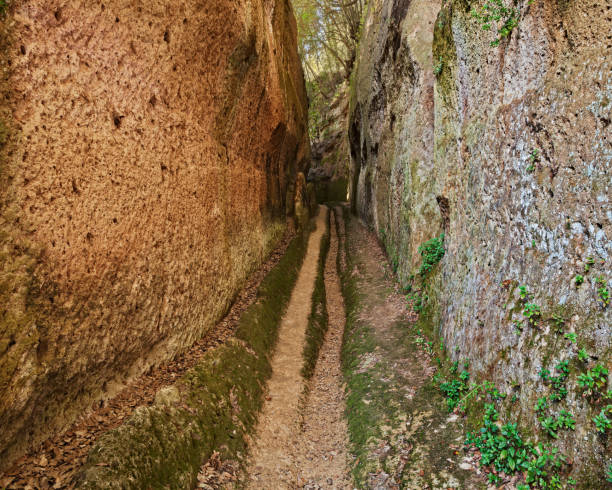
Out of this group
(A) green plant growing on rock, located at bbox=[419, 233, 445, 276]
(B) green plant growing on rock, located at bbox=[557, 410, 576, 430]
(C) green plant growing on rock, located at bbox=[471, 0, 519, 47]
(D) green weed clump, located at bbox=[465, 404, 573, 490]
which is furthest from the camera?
(A) green plant growing on rock, located at bbox=[419, 233, 445, 276]

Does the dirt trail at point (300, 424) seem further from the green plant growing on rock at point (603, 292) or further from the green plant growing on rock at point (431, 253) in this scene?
the green plant growing on rock at point (603, 292)

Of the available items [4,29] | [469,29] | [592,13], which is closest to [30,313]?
[4,29]

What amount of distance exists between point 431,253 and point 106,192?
10485mm

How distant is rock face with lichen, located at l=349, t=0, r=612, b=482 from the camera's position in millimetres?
5461

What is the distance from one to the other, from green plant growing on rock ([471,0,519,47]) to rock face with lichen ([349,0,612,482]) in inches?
7.0

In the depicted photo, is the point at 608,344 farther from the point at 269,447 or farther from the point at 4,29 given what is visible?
the point at 4,29

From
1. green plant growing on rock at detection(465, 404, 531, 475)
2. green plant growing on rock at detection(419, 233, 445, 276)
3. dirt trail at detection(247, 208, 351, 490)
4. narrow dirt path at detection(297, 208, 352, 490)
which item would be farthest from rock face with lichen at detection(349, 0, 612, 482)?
dirt trail at detection(247, 208, 351, 490)

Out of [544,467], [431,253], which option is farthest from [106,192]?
[431,253]

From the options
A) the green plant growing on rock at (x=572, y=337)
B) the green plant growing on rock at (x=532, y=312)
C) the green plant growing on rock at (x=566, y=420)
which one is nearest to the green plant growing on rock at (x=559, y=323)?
the green plant growing on rock at (x=572, y=337)

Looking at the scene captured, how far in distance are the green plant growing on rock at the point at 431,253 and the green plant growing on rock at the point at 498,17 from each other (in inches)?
250

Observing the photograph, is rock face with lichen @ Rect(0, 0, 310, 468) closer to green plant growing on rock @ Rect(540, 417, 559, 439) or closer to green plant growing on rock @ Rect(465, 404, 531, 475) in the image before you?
green plant growing on rock @ Rect(465, 404, 531, 475)

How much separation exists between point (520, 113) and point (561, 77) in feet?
3.43

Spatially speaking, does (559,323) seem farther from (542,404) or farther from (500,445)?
(500,445)

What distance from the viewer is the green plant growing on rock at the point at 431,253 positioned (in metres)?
12.5
